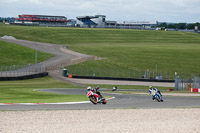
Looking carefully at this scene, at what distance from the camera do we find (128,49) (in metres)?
108

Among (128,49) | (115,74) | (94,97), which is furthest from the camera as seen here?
(128,49)

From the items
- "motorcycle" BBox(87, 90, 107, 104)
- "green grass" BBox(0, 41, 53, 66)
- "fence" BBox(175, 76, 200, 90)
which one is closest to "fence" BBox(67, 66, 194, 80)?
"fence" BBox(175, 76, 200, 90)

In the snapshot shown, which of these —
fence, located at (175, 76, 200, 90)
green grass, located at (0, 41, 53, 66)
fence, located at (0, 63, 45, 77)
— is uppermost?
green grass, located at (0, 41, 53, 66)

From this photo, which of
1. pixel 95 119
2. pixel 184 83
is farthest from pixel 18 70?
pixel 95 119

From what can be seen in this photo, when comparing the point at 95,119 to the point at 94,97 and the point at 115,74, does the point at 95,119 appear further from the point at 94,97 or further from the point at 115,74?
the point at 115,74

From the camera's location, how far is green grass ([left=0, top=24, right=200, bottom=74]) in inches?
3290

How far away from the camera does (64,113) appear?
23.6 metres

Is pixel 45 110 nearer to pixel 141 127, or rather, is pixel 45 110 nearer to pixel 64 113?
pixel 64 113

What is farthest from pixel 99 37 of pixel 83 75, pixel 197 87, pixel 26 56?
pixel 197 87

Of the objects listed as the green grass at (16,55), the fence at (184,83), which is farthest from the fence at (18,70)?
the fence at (184,83)

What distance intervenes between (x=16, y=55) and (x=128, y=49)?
1261 inches

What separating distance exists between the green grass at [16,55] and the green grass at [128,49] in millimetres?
11522

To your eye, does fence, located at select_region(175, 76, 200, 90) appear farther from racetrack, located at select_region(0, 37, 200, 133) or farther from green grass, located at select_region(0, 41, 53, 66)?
green grass, located at select_region(0, 41, 53, 66)

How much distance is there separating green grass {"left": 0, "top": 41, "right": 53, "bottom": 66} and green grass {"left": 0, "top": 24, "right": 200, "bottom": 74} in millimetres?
11522
